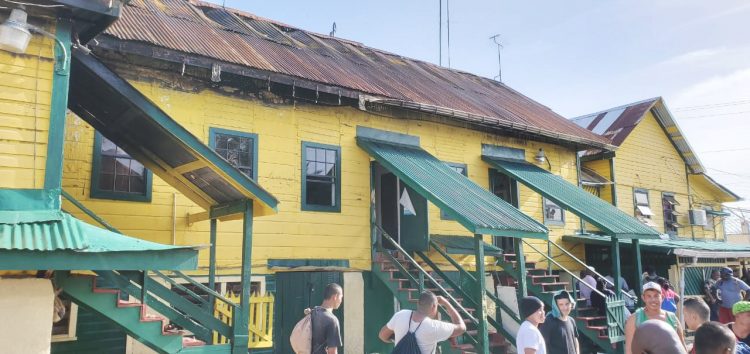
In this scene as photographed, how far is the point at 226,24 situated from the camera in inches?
472

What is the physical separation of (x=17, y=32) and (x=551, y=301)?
34.1 feet

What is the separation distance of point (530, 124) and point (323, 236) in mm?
6624

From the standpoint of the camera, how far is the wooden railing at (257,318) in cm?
862

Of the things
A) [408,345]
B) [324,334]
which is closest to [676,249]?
[408,345]

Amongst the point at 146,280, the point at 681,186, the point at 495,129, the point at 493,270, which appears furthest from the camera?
the point at 681,186

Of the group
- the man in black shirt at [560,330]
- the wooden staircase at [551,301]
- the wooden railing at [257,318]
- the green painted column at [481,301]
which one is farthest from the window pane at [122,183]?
the wooden staircase at [551,301]

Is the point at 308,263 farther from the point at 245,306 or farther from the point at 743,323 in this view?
the point at 743,323

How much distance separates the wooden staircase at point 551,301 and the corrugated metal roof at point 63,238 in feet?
26.5

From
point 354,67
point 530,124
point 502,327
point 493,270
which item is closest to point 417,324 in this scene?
point 502,327

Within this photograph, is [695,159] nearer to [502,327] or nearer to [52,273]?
[502,327]

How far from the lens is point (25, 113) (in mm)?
5922

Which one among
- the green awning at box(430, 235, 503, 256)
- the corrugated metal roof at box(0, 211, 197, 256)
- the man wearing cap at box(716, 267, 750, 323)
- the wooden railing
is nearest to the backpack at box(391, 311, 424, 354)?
the corrugated metal roof at box(0, 211, 197, 256)

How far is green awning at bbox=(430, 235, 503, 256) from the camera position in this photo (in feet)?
38.1

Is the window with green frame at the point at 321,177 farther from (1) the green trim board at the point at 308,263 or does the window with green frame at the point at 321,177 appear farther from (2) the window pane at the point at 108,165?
(2) the window pane at the point at 108,165
